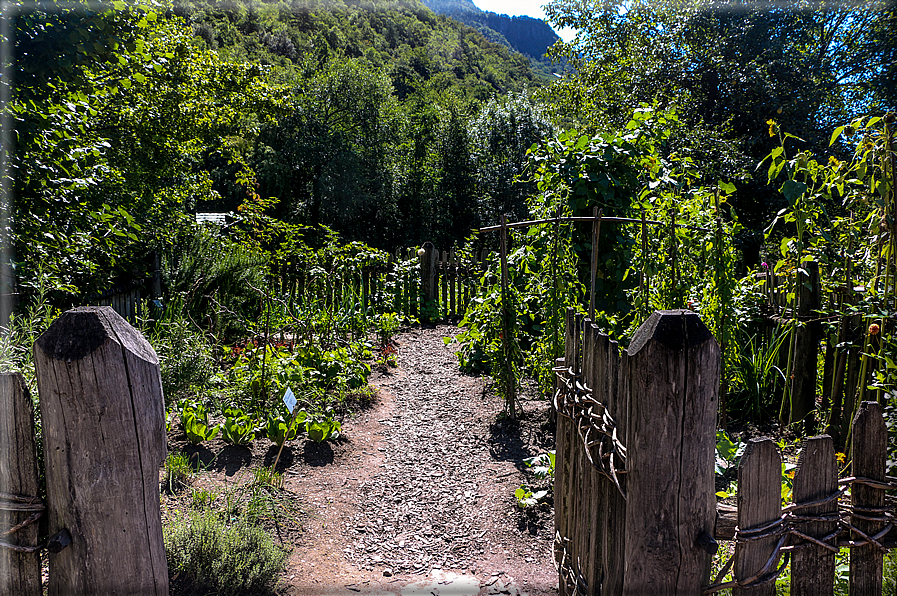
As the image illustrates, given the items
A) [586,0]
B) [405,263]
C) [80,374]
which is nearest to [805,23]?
[586,0]

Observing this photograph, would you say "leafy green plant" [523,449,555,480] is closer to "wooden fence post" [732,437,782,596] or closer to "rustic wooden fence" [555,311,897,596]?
"rustic wooden fence" [555,311,897,596]

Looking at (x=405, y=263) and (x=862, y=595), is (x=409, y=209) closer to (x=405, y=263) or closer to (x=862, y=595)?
(x=405, y=263)

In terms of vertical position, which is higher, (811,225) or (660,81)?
(660,81)

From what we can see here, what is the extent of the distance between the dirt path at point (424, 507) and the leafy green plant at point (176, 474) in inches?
24.6

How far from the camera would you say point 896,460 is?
1778 millimetres

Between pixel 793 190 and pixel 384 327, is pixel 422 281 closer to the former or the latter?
pixel 384 327

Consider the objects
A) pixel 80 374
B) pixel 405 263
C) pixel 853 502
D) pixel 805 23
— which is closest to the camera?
pixel 80 374

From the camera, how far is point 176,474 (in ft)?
10.3

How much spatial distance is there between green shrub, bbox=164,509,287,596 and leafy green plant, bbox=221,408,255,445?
128 cm

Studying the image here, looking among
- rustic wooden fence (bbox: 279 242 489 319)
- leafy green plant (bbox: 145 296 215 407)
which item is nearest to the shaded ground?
leafy green plant (bbox: 145 296 215 407)

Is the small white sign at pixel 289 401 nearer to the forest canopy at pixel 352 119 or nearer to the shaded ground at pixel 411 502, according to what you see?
the shaded ground at pixel 411 502

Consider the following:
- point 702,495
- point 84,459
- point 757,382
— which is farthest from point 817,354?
point 84,459

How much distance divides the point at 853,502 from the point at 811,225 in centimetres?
197

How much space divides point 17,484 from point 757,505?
1.89 m
